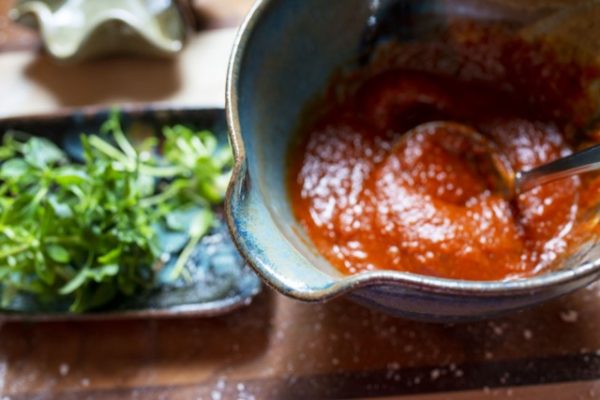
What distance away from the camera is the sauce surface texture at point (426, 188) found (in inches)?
36.0

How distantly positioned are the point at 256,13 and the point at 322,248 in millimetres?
331

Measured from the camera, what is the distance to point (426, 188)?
3.20ft

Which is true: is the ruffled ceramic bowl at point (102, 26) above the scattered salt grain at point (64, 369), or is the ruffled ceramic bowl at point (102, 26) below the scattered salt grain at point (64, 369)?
above

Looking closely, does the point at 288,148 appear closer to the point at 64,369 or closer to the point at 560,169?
the point at 560,169

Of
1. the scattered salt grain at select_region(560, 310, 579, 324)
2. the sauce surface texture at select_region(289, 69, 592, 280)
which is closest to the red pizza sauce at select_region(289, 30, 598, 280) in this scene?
the sauce surface texture at select_region(289, 69, 592, 280)

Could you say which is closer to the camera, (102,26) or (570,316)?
(570,316)

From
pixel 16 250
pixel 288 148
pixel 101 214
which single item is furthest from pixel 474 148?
pixel 16 250

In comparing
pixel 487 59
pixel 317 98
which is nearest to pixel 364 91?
pixel 317 98

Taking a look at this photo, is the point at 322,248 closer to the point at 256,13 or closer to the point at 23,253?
the point at 256,13

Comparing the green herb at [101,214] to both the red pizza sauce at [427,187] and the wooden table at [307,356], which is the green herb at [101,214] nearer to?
the wooden table at [307,356]

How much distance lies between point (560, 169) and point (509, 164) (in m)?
0.11

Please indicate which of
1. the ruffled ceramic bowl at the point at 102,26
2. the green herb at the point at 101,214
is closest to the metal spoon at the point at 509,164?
the green herb at the point at 101,214

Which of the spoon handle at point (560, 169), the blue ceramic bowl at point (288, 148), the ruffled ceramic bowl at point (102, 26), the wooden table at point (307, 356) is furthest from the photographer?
the ruffled ceramic bowl at point (102, 26)

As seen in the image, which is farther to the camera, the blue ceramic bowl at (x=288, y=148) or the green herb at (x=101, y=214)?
the green herb at (x=101, y=214)
